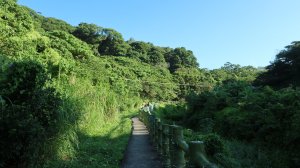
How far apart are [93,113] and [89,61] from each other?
72.4 ft

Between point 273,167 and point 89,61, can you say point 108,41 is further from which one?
point 273,167

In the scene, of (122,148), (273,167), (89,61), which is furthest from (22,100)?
(89,61)

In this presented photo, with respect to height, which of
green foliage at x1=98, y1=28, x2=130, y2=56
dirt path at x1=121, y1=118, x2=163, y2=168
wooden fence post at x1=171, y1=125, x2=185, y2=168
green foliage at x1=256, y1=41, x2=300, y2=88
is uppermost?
green foliage at x1=98, y1=28, x2=130, y2=56

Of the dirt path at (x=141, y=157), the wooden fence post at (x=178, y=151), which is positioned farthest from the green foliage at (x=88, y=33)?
the wooden fence post at (x=178, y=151)

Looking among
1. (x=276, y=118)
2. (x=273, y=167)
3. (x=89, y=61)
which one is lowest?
(x=273, y=167)

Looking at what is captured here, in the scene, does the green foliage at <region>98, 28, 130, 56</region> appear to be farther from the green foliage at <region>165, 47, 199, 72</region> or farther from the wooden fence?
the wooden fence

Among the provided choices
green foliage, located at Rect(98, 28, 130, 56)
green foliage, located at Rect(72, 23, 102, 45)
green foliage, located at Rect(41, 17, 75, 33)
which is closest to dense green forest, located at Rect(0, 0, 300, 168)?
green foliage, located at Rect(41, 17, 75, 33)

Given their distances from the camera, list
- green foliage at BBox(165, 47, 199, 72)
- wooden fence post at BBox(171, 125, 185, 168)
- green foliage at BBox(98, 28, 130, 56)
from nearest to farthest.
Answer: wooden fence post at BBox(171, 125, 185, 168)
green foliage at BBox(98, 28, 130, 56)
green foliage at BBox(165, 47, 199, 72)

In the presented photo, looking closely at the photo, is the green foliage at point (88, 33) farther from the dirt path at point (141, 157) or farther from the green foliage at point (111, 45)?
the dirt path at point (141, 157)

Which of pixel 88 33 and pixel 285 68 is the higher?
pixel 88 33

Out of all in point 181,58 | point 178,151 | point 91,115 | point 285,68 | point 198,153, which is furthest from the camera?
point 181,58

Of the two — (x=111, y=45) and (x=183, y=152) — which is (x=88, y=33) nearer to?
(x=111, y=45)

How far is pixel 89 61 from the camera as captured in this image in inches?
1361

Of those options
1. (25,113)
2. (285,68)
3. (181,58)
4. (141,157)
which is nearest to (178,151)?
(25,113)
